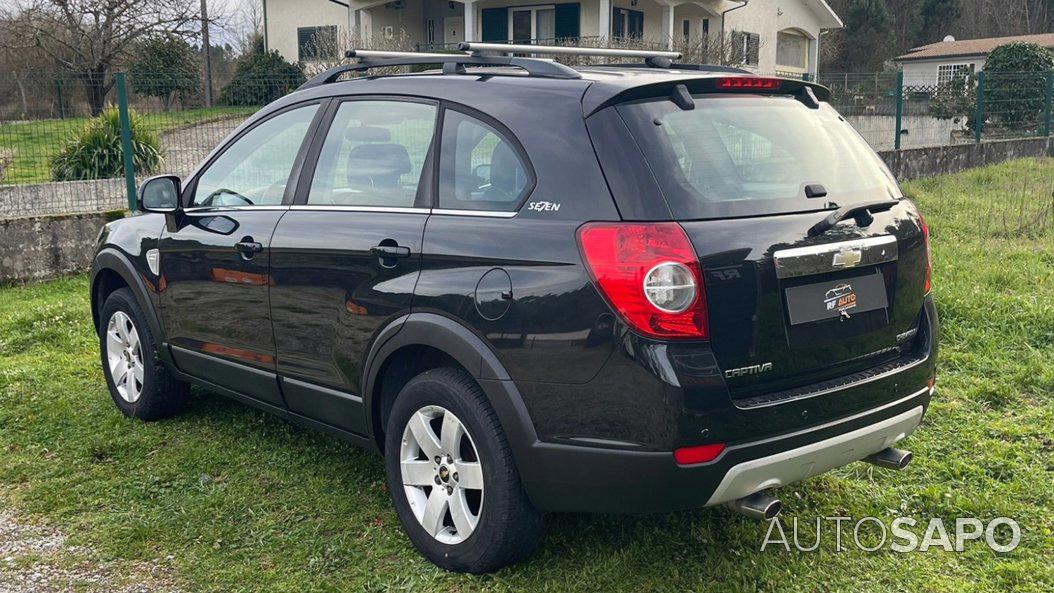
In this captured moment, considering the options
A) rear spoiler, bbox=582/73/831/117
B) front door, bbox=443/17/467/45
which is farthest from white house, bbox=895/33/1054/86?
rear spoiler, bbox=582/73/831/117

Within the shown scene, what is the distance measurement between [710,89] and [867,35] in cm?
5097

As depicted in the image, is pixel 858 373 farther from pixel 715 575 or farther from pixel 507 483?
pixel 507 483

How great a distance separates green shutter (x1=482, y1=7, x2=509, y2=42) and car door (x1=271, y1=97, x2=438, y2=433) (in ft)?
85.4

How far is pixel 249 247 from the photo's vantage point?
4109mm

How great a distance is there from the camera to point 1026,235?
8.95m

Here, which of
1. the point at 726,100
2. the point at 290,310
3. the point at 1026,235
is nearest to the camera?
the point at 726,100

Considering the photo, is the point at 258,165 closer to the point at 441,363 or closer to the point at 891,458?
the point at 441,363

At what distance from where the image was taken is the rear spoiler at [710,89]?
3100 mm

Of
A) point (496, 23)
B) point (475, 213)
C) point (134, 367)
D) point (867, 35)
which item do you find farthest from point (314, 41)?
point (867, 35)

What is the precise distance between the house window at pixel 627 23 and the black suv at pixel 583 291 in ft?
84.3

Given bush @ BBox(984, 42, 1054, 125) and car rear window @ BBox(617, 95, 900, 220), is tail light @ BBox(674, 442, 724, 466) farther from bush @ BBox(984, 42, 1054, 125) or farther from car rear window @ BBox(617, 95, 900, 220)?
bush @ BBox(984, 42, 1054, 125)

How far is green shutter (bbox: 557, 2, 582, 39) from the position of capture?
27828 millimetres

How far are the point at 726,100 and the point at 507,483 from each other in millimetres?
1545

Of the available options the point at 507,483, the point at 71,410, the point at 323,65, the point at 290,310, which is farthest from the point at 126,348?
the point at 323,65
